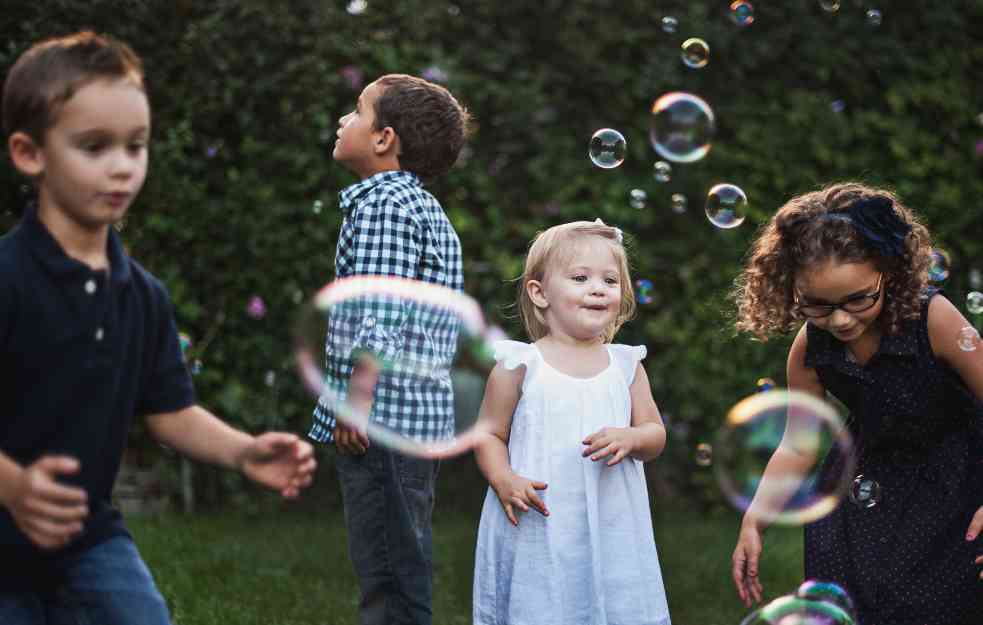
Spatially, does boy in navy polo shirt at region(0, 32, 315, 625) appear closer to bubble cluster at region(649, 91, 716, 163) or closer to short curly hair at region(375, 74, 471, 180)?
short curly hair at region(375, 74, 471, 180)

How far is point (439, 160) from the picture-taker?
3.43 m

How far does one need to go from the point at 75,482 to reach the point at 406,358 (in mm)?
1207

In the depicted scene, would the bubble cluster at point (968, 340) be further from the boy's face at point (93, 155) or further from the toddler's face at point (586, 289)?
the boy's face at point (93, 155)

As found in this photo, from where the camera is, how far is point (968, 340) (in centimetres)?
288

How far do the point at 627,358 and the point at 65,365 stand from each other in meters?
1.53

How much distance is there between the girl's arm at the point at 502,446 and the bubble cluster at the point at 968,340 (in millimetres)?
1025

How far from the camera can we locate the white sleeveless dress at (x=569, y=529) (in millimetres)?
2857

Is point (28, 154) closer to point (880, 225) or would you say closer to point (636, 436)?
point (636, 436)

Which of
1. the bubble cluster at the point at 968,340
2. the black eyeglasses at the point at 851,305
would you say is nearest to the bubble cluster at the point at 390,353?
the black eyeglasses at the point at 851,305

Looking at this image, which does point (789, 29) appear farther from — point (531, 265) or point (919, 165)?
Result: point (531, 265)

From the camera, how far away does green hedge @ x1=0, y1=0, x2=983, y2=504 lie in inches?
226

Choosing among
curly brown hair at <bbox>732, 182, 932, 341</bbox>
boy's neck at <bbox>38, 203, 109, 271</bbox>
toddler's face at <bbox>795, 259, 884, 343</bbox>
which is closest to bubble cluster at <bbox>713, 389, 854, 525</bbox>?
curly brown hair at <bbox>732, 182, 932, 341</bbox>

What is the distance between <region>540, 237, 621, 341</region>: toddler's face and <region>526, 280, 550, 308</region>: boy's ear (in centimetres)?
4

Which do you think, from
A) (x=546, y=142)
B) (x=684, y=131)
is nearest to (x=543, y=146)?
(x=546, y=142)
